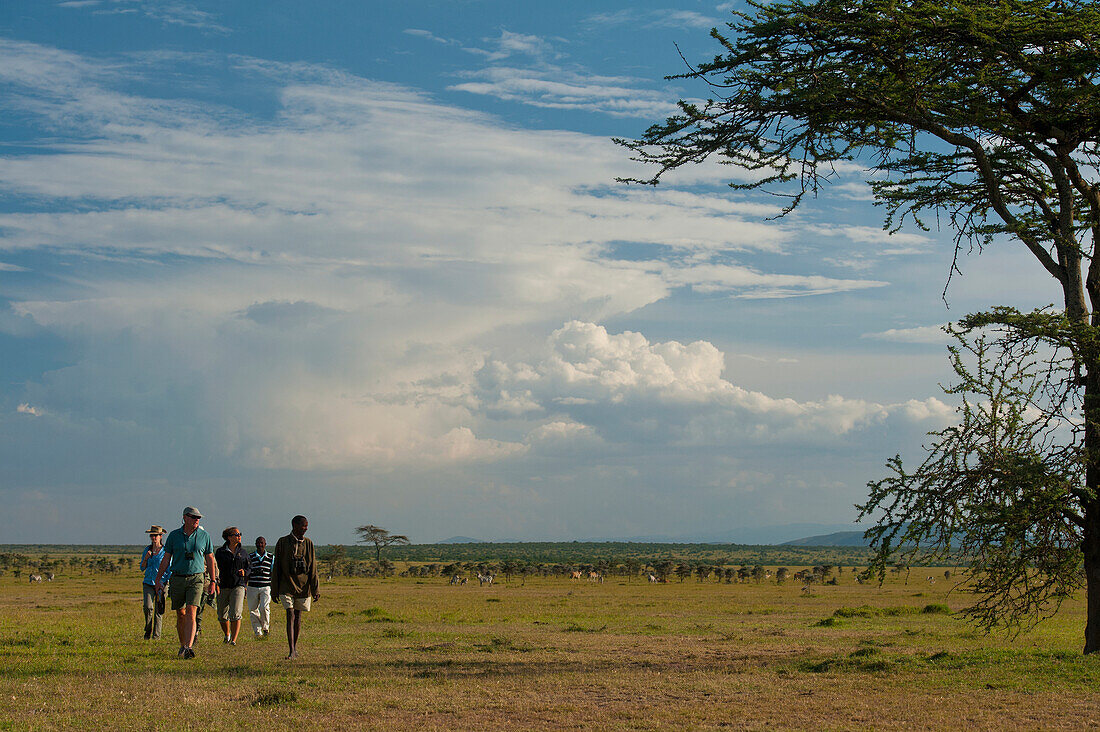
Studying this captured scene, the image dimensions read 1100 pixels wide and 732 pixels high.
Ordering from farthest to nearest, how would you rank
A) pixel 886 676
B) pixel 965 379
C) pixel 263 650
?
pixel 263 650
pixel 965 379
pixel 886 676

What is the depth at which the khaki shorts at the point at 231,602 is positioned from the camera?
16.1m

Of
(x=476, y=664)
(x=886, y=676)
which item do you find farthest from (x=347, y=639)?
(x=886, y=676)

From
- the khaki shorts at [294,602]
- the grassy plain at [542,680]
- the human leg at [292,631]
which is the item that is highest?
the khaki shorts at [294,602]

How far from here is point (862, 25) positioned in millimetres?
13352

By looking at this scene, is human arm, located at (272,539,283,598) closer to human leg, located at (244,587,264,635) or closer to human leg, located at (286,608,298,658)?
human leg, located at (286,608,298,658)

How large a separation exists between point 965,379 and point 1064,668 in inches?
159

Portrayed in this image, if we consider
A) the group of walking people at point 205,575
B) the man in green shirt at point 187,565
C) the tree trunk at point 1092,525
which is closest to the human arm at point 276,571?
the group of walking people at point 205,575

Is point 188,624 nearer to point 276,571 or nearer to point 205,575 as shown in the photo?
point 205,575

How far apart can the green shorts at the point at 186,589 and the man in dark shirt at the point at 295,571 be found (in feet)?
3.46

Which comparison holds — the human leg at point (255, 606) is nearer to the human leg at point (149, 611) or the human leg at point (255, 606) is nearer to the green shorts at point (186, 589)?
the human leg at point (149, 611)

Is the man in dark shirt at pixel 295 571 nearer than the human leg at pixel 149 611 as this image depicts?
Yes

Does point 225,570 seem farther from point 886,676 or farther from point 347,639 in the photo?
point 886,676

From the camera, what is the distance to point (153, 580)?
54.1 feet

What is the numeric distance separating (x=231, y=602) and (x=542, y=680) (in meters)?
6.17
